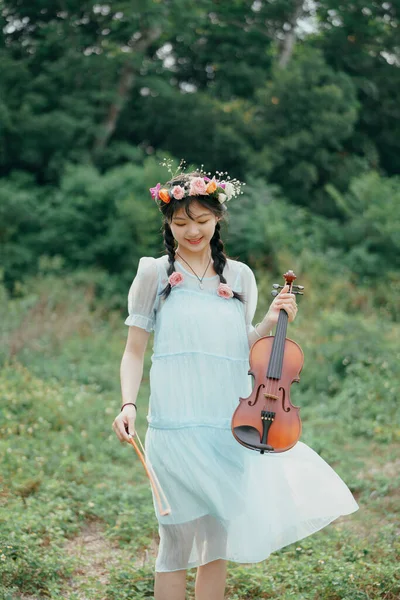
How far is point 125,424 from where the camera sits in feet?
9.01

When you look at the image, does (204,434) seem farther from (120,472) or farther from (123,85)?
(123,85)

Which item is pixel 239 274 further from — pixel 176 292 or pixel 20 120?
pixel 20 120

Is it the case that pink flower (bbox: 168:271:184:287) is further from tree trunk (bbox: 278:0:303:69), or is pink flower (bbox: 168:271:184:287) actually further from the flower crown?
tree trunk (bbox: 278:0:303:69)

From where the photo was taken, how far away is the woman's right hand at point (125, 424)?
2.71 m

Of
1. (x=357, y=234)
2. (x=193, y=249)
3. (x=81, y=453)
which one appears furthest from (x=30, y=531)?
(x=357, y=234)

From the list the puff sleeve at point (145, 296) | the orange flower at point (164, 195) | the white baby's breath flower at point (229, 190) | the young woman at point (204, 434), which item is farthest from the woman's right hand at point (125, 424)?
the white baby's breath flower at point (229, 190)

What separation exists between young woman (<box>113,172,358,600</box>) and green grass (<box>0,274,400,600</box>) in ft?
2.76

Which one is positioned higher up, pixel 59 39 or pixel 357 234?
pixel 59 39

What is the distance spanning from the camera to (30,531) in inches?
160

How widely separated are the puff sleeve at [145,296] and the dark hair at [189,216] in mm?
49

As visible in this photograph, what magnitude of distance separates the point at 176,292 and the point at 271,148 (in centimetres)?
1219

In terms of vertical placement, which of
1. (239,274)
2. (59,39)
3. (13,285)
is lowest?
(13,285)

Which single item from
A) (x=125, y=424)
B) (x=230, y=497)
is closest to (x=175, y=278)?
(x=125, y=424)

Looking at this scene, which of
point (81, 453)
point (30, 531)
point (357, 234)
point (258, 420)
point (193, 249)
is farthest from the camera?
point (357, 234)
